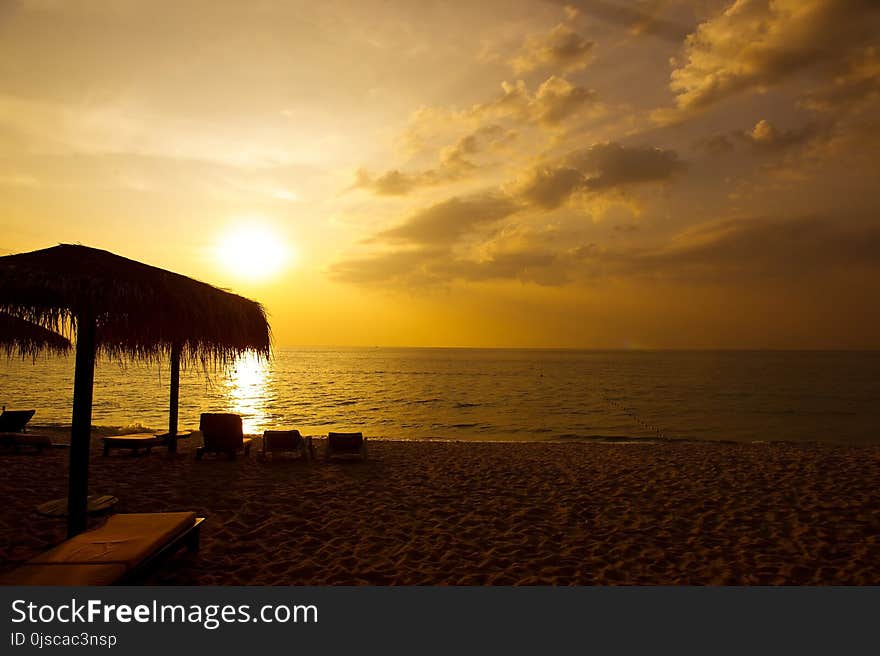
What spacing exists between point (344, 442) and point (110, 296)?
682cm

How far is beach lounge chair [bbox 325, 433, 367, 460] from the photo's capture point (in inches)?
411

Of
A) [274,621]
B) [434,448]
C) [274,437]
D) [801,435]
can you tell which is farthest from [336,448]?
[801,435]

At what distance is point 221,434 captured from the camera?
400 inches

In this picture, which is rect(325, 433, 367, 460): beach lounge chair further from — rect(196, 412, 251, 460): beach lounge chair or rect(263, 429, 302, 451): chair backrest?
rect(196, 412, 251, 460): beach lounge chair

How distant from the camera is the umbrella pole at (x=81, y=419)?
185 inches

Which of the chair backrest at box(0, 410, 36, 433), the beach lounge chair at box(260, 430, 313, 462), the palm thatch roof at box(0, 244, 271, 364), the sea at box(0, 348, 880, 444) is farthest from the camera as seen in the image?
the sea at box(0, 348, 880, 444)

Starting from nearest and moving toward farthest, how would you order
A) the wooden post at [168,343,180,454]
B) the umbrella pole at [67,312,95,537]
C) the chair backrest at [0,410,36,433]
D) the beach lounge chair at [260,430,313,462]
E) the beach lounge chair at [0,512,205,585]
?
the beach lounge chair at [0,512,205,585] → the umbrella pole at [67,312,95,537] → the wooden post at [168,343,180,454] → the beach lounge chair at [260,430,313,462] → the chair backrest at [0,410,36,433]

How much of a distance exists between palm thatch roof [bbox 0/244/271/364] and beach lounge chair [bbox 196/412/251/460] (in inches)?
161

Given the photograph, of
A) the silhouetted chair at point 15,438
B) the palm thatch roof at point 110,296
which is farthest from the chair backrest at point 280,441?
the silhouetted chair at point 15,438

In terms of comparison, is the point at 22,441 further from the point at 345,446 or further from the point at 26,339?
the point at 345,446

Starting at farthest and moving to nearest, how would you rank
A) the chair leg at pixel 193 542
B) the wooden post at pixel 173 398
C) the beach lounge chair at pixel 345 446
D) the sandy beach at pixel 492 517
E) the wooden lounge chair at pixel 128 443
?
the beach lounge chair at pixel 345 446, the wooden lounge chair at pixel 128 443, the wooden post at pixel 173 398, the chair leg at pixel 193 542, the sandy beach at pixel 492 517

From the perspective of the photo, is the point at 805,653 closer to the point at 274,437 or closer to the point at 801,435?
the point at 274,437

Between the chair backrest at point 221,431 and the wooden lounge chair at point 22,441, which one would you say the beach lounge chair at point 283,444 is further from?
Answer: the wooden lounge chair at point 22,441

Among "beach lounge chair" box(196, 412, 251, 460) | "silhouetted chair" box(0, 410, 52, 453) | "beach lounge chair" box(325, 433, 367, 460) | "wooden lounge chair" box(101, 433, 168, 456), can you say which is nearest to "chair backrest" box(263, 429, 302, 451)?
"beach lounge chair" box(196, 412, 251, 460)
